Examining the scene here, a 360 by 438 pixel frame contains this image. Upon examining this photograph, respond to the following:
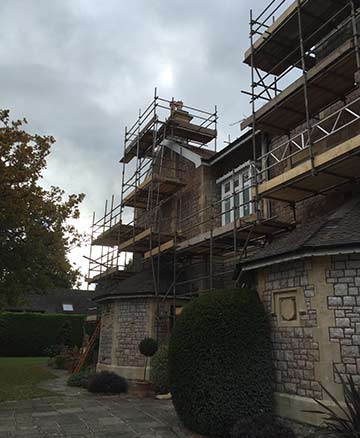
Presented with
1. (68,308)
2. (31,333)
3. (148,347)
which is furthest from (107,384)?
(68,308)

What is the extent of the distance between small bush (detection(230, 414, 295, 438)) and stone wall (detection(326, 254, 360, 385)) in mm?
1364

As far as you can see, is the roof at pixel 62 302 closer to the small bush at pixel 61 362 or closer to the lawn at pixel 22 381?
the small bush at pixel 61 362

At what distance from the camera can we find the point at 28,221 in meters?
13.5

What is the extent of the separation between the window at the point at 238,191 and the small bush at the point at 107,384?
6.80 metres

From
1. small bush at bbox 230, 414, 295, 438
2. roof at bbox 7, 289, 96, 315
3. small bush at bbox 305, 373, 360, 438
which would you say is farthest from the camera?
roof at bbox 7, 289, 96, 315

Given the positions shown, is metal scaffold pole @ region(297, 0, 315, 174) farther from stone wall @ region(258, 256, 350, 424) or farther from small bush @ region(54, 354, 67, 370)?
small bush @ region(54, 354, 67, 370)

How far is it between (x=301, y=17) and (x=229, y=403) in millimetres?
10135

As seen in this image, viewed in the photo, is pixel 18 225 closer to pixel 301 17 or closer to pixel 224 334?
pixel 224 334

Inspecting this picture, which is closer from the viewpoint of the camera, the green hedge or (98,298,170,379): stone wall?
(98,298,170,379): stone wall

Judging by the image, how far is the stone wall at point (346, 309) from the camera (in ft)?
23.0

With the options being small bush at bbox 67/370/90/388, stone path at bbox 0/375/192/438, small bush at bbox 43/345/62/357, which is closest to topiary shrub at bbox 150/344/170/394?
stone path at bbox 0/375/192/438

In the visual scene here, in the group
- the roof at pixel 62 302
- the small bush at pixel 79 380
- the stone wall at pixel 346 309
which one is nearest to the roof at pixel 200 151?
the small bush at pixel 79 380

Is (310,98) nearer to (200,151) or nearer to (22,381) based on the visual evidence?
(200,151)

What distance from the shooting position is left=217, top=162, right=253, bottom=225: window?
46.0 feet
